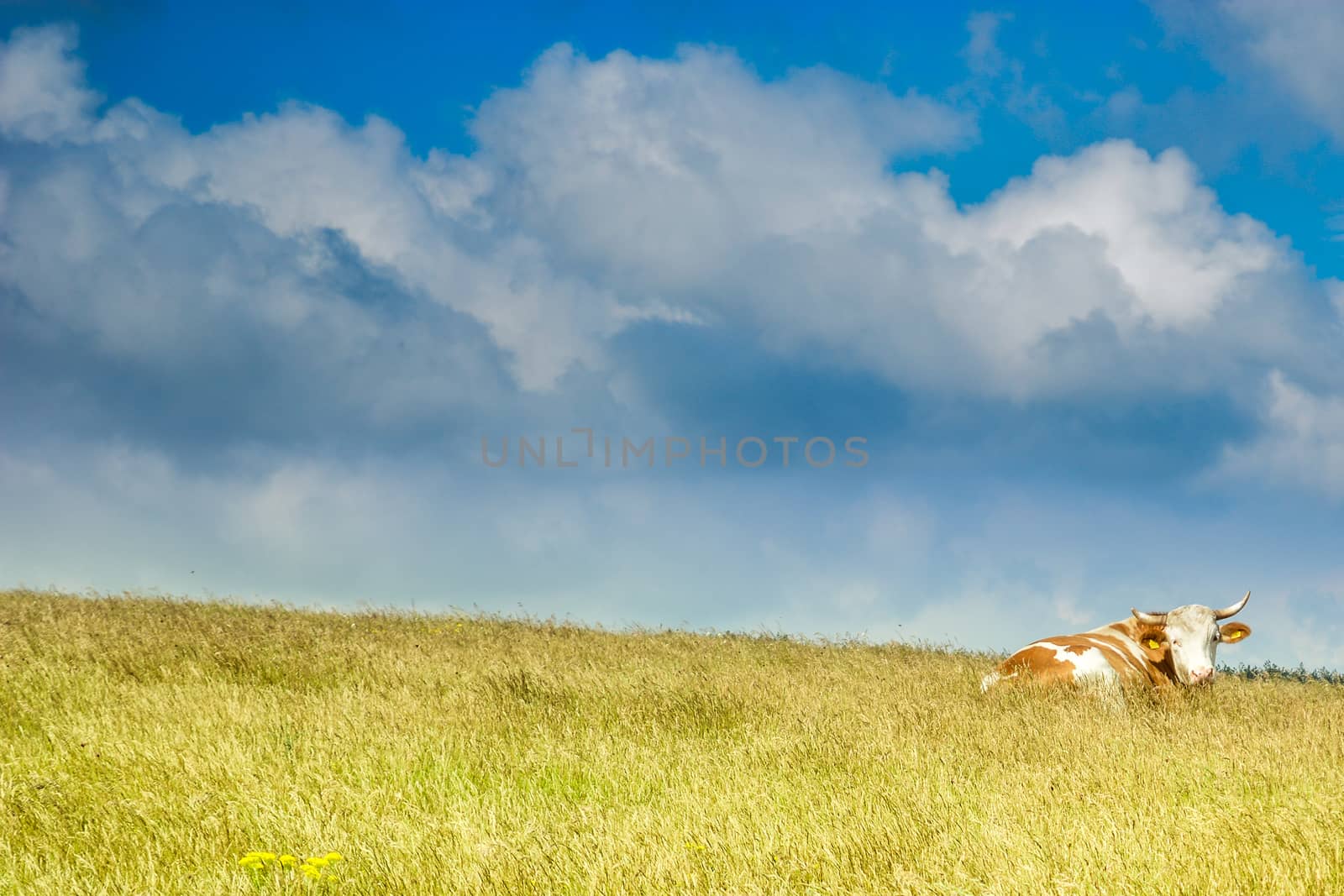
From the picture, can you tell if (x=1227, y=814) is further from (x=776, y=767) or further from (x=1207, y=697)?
(x=1207, y=697)

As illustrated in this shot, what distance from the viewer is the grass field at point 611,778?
4.14 meters

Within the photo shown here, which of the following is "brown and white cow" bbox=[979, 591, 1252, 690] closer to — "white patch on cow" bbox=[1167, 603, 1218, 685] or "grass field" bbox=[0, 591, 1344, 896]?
"white patch on cow" bbox=[1167, 603, 1218, 685]

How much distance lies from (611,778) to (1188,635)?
771cm

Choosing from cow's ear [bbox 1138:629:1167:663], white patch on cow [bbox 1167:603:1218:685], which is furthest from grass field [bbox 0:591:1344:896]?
cow's ear [bbox 1138:629:1167:663]

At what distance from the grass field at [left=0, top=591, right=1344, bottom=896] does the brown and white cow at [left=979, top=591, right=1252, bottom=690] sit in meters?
0.43

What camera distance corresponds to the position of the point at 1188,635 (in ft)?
35.7

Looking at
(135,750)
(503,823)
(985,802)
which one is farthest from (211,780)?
(985,802)

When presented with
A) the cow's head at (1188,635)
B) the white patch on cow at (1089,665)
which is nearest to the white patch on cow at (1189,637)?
the cow's head at (1188,635)

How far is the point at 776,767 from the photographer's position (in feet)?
20.2

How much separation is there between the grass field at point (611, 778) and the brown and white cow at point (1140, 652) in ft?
1.42

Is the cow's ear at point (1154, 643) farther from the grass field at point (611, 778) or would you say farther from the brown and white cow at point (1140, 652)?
the grass field at point (611, 778)

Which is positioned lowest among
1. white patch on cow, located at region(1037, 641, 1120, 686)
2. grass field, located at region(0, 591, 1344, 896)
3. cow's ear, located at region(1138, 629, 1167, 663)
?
grass field, located at region(0, 591, 1344, 896)

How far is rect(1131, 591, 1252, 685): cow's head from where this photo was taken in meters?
10.8

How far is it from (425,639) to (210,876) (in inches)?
315
